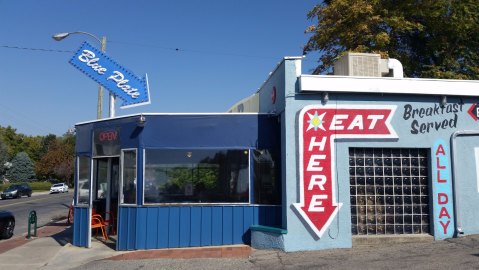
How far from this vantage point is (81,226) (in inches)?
482

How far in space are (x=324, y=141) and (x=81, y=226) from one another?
6.72 meters

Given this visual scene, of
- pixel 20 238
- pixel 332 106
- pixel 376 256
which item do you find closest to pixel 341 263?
pixel 376 256

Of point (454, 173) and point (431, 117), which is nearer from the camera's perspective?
point (454, 173)

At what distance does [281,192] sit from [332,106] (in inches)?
92.7

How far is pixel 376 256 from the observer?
905 cm

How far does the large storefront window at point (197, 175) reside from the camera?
11266mm

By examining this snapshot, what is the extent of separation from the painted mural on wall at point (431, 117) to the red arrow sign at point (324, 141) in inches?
18.4

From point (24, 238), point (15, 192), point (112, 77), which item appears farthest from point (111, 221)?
point (15, 192)

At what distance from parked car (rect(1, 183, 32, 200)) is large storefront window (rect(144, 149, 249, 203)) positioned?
130ft

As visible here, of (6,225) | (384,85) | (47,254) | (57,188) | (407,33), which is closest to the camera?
(384,85)

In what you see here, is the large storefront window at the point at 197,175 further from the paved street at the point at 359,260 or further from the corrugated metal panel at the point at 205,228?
the paved street at the point at 359,260

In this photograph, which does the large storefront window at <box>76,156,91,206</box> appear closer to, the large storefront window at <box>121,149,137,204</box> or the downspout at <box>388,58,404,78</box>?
the large storefront window at <box>121,149,137,204</box>

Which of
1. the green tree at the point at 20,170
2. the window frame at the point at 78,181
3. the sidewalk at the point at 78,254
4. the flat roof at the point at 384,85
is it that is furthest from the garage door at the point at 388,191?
the green tree at the point at 20,170

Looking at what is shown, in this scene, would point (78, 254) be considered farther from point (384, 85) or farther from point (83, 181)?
point (384, 85)
